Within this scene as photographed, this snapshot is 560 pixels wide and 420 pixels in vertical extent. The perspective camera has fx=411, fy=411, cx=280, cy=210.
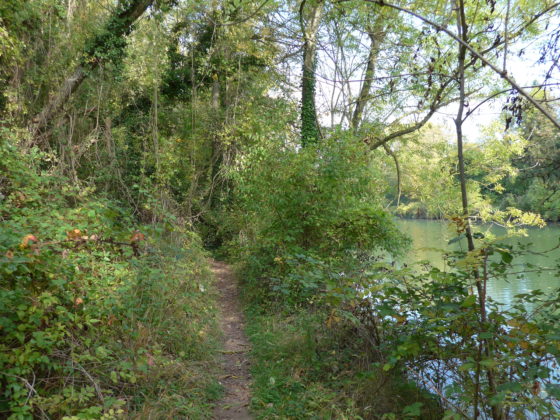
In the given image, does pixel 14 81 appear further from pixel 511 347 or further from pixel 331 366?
pixel 511 347

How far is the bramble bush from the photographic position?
255cm

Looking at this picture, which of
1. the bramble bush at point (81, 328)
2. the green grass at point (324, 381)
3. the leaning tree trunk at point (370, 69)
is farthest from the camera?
the leaning tree trunk at point (370, 69)

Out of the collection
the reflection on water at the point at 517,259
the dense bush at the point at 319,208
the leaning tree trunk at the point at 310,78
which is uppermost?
the leaning tree trunk at the point at 310,78

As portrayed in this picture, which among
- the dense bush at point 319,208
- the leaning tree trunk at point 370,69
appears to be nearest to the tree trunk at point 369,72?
the leaning tree trunk at point 370,69

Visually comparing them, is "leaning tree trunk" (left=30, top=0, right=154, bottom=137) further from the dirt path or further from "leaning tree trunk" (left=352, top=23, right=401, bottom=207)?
"leaning tree trunk" (left=352, top=23, right=401, bottom=207)

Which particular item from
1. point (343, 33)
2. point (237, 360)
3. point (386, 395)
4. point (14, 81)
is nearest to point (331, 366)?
point (386, 395)

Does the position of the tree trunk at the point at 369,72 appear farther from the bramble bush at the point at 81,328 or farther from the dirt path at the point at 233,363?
the bramble bush at the point at 81,328

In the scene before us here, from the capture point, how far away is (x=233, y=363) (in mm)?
4848

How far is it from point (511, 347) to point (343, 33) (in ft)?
32.7

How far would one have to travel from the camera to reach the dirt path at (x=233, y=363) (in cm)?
372

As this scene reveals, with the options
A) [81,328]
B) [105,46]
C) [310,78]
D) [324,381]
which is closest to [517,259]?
[310,78]

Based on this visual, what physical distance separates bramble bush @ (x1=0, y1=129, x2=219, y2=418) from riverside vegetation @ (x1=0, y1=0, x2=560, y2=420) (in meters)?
0.02

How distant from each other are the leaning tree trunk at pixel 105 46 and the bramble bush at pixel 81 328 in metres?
4.72

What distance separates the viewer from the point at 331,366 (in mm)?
4230
